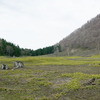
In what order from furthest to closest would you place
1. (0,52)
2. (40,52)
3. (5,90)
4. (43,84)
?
(40,52), (0,52), (43,84), (5,90)

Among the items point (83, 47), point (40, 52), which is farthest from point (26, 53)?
point (83, 47)

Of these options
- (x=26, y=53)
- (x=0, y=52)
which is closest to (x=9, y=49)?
(x=0, y=52)

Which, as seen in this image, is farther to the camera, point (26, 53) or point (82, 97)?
point (26, 53)

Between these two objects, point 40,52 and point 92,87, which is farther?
point 40,52

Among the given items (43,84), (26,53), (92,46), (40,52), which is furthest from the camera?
(92,46)

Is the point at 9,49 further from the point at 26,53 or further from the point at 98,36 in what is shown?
the point at 98,36

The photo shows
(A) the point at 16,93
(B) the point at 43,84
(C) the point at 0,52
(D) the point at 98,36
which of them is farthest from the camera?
(D) the point at 98,36

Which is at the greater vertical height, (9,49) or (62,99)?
(9,49)

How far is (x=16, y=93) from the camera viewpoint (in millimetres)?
14273

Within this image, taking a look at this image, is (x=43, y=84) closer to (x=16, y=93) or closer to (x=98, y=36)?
(x=16, y=93)

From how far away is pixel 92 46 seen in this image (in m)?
172

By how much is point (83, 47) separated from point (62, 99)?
563ft

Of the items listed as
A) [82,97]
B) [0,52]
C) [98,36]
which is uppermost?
[98,36]

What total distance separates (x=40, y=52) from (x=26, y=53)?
20.3 meters
